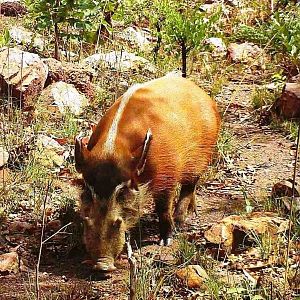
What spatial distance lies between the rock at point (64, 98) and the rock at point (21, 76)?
3.9 inches

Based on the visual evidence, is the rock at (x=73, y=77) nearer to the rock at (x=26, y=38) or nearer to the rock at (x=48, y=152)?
the rock at (x=26, y=38)

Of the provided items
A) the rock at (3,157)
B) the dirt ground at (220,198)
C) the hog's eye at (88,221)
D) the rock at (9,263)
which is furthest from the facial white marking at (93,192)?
the rock at (3,157)

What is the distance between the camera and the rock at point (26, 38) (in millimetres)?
7535

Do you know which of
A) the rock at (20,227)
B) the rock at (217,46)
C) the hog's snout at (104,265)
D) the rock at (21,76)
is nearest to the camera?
the hog's snout at (104,265)

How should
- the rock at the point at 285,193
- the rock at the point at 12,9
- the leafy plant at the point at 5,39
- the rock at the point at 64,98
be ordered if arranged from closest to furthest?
1. the rock at the point at 285,193
2. the rock at the point at 64,98
3. the leafy plant at the point at 5,39
4. the rock at the point at 12,9

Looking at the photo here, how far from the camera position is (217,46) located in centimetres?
893

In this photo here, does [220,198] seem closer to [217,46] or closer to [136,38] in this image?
[136,38]

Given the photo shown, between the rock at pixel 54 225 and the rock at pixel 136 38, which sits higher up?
the rock at pixel 136 38

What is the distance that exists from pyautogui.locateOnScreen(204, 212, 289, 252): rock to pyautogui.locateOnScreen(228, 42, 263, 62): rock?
478 centimetres

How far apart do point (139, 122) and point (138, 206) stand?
19.2 inches

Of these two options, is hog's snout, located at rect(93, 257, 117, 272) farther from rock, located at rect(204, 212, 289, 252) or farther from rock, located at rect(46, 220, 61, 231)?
rock, located at rect(46, 220, 61, 231)

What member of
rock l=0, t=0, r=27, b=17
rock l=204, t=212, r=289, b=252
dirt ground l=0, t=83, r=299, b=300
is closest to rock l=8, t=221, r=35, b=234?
dirt ground l=0, t=83, r=299, b=300

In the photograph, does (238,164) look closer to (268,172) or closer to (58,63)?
(268,172)

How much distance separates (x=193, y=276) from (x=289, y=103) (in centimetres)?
320
